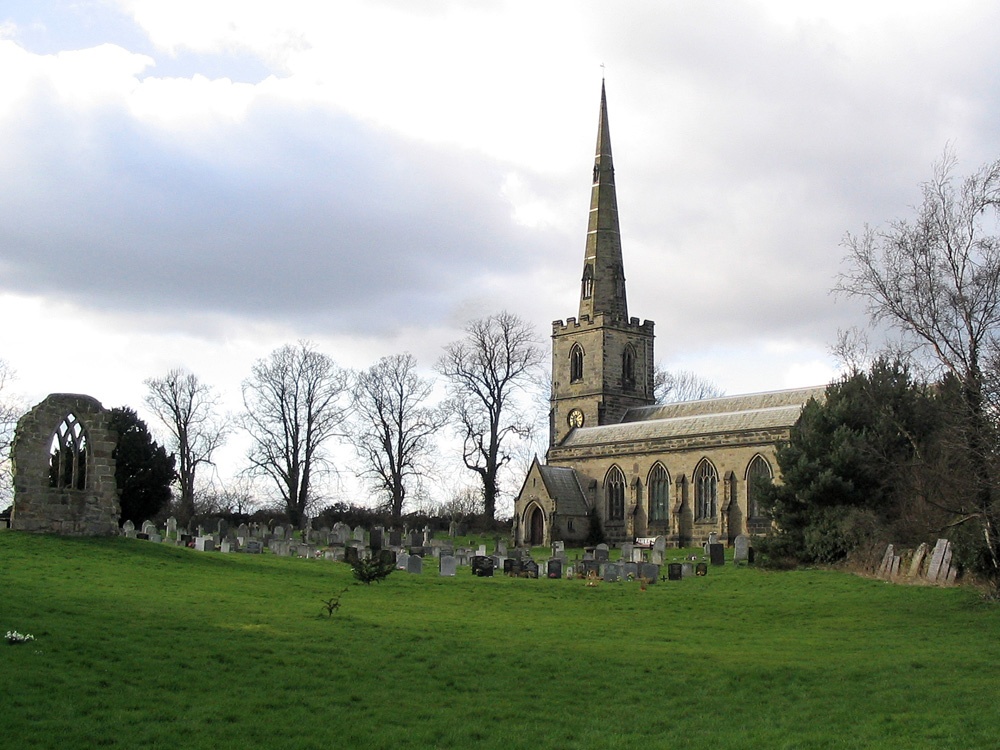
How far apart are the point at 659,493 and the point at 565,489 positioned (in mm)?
4332

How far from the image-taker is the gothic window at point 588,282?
190ft

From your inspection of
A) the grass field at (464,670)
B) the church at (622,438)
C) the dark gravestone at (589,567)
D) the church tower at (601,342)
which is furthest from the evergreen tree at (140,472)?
the grass field at (464,670)

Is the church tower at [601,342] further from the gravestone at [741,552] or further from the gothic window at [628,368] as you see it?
the gravestone at [741,552]

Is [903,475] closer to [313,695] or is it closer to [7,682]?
[313,695]

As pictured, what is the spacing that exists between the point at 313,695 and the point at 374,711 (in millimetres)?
822

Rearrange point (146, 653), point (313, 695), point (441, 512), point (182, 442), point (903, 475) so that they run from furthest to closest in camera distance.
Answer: point (441, 512)
point (182, 442)
point (903, 475)
point (146, 653)
point (313, 695)

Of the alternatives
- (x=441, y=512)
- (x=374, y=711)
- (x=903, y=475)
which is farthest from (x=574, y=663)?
(x=441, y=512)

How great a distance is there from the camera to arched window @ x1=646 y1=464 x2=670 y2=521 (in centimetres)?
4925

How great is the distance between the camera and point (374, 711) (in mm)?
11305

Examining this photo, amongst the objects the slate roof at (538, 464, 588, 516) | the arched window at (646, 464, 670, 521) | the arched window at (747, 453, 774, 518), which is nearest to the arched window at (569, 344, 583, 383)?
the slate roof at (538, 464, 588, 516)

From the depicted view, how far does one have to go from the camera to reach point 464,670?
13414mm

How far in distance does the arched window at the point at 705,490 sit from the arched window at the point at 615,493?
168 inches

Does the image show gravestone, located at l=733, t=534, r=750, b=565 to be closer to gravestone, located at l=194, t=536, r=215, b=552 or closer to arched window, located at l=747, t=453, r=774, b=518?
arched window, located at l=747, t=453, r=774, b=518

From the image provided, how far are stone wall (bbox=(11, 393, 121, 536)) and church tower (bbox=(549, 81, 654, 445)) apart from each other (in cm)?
3269
